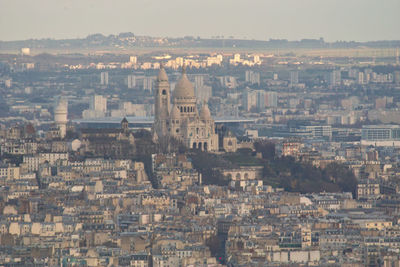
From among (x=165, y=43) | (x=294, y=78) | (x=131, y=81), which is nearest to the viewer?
(x=165, y=43)

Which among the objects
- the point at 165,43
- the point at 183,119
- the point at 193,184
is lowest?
the point at 165,43

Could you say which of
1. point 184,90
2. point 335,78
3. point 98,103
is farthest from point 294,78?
point 184,90

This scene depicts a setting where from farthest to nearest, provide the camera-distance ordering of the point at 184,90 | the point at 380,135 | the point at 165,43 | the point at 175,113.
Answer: the point at 165,43, the point at 380,135, the point at 184,90, the point at 175,113

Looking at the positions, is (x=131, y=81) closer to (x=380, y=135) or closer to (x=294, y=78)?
(x=294, y=78)

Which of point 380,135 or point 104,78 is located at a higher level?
point 380,135

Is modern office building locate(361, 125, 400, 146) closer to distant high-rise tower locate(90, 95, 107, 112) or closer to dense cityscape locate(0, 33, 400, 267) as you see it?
dense cityscape locate(0, 33, 400, 267)

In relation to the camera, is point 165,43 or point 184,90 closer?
point 184,90

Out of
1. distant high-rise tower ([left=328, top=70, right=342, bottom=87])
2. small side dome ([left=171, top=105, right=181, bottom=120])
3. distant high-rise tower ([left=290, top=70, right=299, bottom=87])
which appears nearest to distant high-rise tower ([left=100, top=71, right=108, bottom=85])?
distant high-rise tower ([left=290, top=70, right=299, bottom=87])
